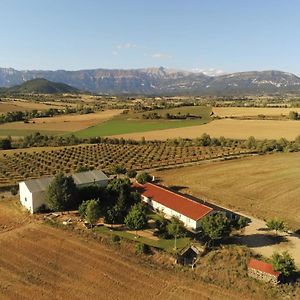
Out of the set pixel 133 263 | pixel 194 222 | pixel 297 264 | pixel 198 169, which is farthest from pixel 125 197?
pixel 198 169

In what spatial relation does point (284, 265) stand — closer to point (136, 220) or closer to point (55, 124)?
point (136, 220)

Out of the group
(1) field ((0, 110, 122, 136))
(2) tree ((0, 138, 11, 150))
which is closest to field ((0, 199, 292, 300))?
(2) tree ((0, 138, 11, 150))

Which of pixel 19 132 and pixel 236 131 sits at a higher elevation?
pixel 236 131

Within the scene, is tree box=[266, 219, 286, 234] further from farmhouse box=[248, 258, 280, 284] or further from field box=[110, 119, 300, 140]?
field box=[110, 119, 300, 140]

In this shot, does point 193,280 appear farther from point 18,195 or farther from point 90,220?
point 18,195

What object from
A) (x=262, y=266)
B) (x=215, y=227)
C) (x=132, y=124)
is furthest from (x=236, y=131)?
(x=262, y=266)

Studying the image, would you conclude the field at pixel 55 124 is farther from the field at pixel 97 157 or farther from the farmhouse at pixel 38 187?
the farmhouse at pixel 38 187

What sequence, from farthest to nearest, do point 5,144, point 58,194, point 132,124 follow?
point 132,124
point 5,144
point 58,194

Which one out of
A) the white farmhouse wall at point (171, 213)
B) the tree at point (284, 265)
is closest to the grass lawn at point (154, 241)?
the white farmhouse wall at point (171, 213)
